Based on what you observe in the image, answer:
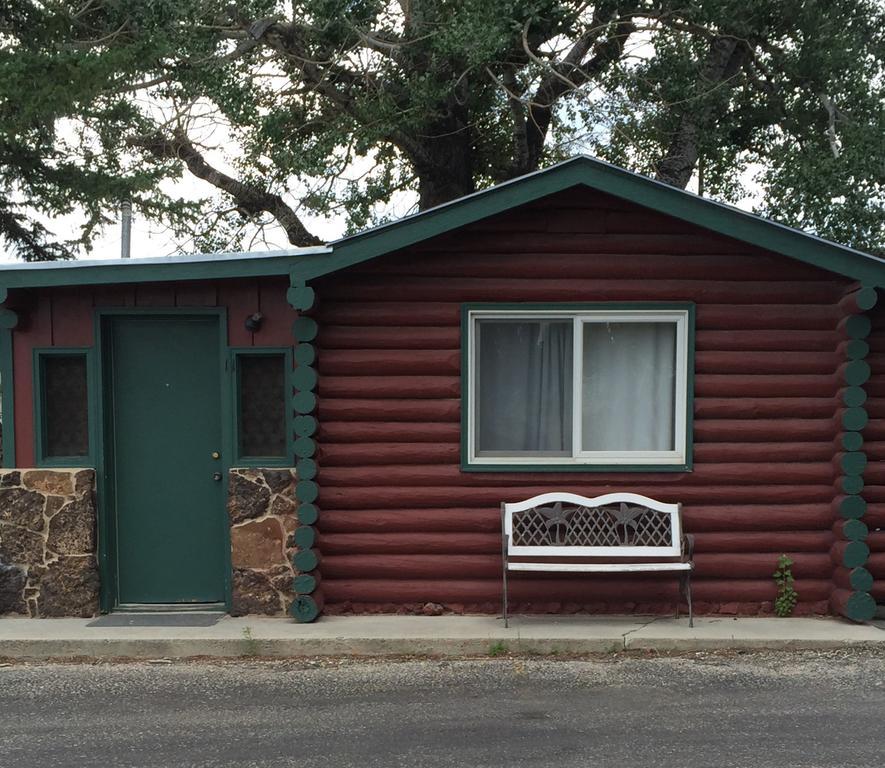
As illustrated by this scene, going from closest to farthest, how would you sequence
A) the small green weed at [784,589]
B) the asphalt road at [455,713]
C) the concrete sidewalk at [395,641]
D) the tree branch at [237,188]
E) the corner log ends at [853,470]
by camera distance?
the asphalt road at [455,713], the concrete sidewalk at [395,641], the corner log ends at [853,470], the small green weed at [784,589], the tree branch at [237,188]

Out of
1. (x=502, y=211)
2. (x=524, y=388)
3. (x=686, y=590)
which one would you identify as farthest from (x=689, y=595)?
(x=502, y=211)

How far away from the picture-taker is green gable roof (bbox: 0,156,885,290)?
7281 mm

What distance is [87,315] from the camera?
7902mm

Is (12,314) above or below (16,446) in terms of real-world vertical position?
above

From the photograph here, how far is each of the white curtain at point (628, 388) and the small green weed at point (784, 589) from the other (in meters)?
1.30

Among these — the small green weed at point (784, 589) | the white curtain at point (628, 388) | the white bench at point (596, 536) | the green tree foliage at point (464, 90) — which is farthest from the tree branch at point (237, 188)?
the small green weed at point (784, 589)

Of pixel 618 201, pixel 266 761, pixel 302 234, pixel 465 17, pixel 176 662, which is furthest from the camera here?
pixel 302 234

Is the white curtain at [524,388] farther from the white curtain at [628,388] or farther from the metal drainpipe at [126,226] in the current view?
the metal drainpipe at [126,226]

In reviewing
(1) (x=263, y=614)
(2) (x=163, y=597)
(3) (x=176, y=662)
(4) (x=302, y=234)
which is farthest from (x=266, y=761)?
(4) (x=302, y=234)

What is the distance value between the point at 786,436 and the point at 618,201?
2.30m

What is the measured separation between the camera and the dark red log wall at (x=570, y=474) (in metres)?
7.74

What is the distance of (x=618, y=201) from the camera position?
775cm

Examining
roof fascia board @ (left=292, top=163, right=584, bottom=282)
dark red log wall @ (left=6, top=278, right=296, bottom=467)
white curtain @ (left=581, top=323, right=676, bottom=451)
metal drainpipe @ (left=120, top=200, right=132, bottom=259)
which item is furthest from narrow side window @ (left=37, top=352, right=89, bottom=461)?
metal drainpipe @ (left=120, top=200, right=132, bottom=259)

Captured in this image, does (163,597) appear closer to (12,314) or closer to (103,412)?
(103,412)
